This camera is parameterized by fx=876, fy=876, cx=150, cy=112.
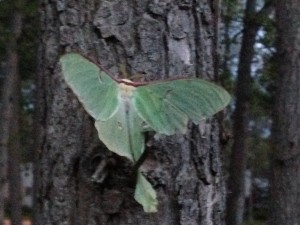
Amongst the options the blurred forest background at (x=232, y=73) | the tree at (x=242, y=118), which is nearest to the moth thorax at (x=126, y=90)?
the blurred forest background at (x=232, y=73)

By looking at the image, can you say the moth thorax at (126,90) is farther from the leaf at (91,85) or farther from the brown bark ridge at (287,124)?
the brown bark ridge at (287,124)

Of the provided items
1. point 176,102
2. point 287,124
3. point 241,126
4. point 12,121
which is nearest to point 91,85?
point 176,102

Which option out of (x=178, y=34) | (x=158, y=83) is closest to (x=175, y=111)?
(x=158, y=83)

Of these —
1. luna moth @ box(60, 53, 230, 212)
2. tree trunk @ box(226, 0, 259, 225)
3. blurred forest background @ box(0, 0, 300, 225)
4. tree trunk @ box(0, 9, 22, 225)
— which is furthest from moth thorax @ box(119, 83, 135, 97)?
tree trunk @ box(226, 0, 259, 225)

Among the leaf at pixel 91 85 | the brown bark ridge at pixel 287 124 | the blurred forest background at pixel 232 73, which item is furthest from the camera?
the blurred forest background at pixel 232 73

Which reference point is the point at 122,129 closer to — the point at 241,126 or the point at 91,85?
the point at 91,85

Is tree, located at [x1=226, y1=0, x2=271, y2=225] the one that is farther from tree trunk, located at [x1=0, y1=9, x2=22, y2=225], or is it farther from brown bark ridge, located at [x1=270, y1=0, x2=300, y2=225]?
brown bark ridge, located at [x1=270, y1=0, x2=300, y2=225]
